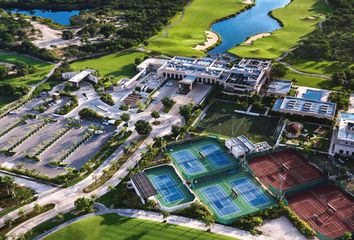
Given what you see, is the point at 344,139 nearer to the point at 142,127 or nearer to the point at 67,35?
the point at 142,127

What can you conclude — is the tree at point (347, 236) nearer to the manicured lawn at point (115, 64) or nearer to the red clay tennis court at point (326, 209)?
the red clay tennis court at point (326, 209)

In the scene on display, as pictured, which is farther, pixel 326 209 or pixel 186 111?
pixel 186 111

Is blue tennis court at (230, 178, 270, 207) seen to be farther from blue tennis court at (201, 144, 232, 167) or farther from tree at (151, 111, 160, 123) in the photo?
tree at (151, 111, 160, 123)

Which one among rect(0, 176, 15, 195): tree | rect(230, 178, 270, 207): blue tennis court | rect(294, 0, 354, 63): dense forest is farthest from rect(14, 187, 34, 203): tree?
rect(294, 0, 354, 63): dense forest

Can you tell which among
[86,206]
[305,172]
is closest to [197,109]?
[305,172]

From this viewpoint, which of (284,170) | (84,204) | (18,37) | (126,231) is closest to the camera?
(126,231)

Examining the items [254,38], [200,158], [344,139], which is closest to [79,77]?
[200,158]
